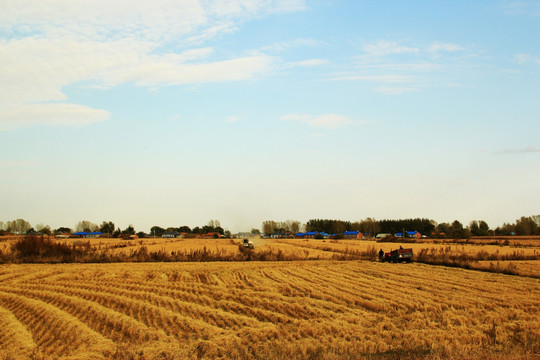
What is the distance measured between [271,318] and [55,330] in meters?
6.61

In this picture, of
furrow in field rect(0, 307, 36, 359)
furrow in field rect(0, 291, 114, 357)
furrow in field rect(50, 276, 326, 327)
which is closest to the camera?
furrow in field rect(0, 307, 36, 359)

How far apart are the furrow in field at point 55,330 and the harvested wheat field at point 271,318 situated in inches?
1.5

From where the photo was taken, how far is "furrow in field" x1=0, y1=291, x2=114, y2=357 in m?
11.7

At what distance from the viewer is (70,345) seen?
12.0m

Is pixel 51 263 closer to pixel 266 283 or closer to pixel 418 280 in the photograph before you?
pixel 266 283

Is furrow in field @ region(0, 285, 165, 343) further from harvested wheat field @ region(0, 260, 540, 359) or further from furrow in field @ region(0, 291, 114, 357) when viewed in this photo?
furrow in field @ region(0, 291, 114, 357)

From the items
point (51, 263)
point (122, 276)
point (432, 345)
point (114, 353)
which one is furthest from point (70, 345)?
point (51, 263)

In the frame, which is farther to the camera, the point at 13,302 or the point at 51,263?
the point at 51,263

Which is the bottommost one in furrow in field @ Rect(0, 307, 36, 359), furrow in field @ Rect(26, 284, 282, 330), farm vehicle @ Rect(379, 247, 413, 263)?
furrow in field @ Rect(0, 307, 36, 359)

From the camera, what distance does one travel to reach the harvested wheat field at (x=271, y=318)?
11.2 meters

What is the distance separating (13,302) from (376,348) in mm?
15020

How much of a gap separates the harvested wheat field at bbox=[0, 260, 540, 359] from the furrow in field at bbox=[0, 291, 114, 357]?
4cm

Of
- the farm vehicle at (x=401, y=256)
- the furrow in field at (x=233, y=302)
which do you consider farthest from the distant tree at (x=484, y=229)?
the furrow in field at (x=233, y=302)

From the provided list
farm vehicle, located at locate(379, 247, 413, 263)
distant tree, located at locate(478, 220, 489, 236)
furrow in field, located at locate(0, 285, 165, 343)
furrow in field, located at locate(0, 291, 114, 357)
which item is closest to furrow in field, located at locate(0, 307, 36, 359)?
furrow in field, located at locate(0, 291, 114, 357)
